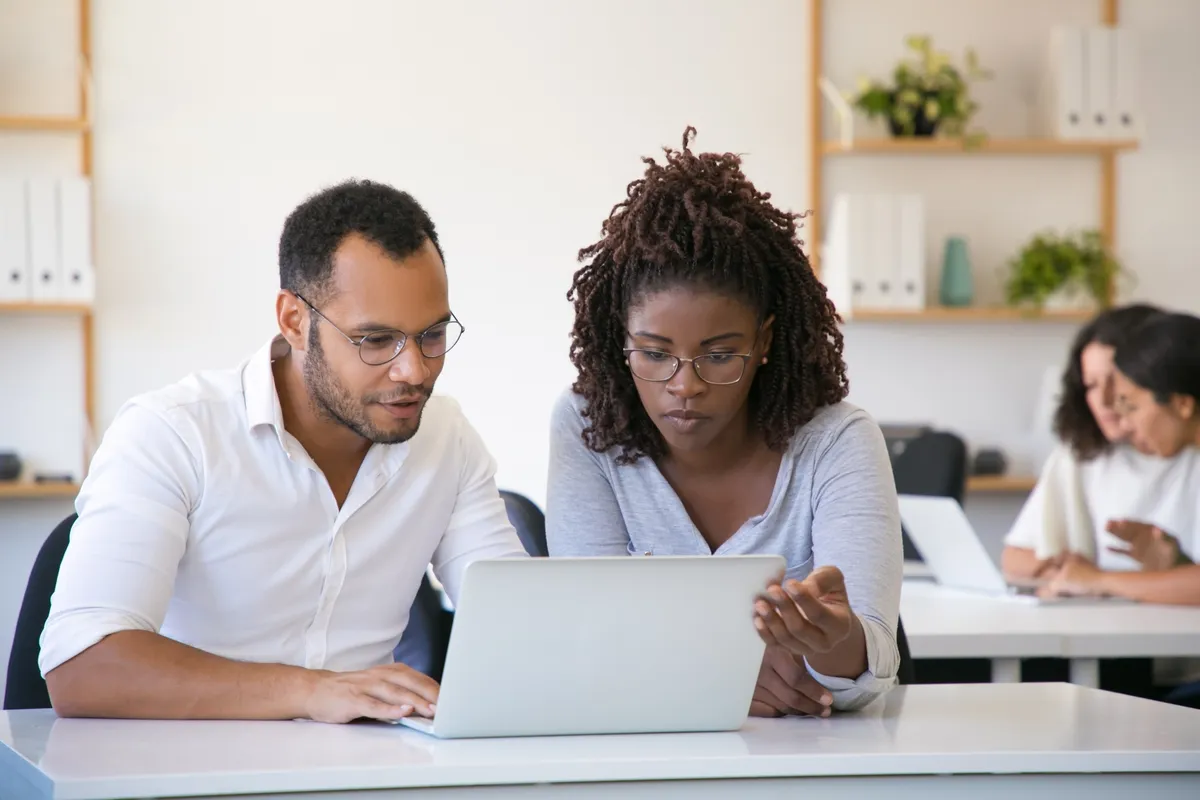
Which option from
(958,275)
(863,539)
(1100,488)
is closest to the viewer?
(863,539)

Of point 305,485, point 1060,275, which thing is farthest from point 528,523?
point 1060,275

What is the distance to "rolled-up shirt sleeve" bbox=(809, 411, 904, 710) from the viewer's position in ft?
5.18

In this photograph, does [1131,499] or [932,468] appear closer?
[1131,499]

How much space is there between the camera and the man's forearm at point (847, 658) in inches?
60.6

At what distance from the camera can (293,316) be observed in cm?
179

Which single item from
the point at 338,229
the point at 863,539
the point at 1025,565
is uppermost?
the point at 338,229

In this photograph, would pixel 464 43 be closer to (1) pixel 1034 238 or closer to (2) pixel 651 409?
(1) pixel 1034 238

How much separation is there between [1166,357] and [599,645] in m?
2.10

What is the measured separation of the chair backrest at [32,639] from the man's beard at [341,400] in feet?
1.13

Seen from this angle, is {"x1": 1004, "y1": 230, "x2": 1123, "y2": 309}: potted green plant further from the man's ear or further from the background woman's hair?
the man's ear

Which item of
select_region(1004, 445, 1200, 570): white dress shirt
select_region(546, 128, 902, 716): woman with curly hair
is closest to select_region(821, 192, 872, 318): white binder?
select_region(1004, 445, 1200, 570): white dress shirt

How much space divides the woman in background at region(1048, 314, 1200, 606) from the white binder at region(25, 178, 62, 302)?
2.69 metres

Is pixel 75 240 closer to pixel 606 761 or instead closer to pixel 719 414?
pixel 719 414

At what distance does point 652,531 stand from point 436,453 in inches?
12.1
